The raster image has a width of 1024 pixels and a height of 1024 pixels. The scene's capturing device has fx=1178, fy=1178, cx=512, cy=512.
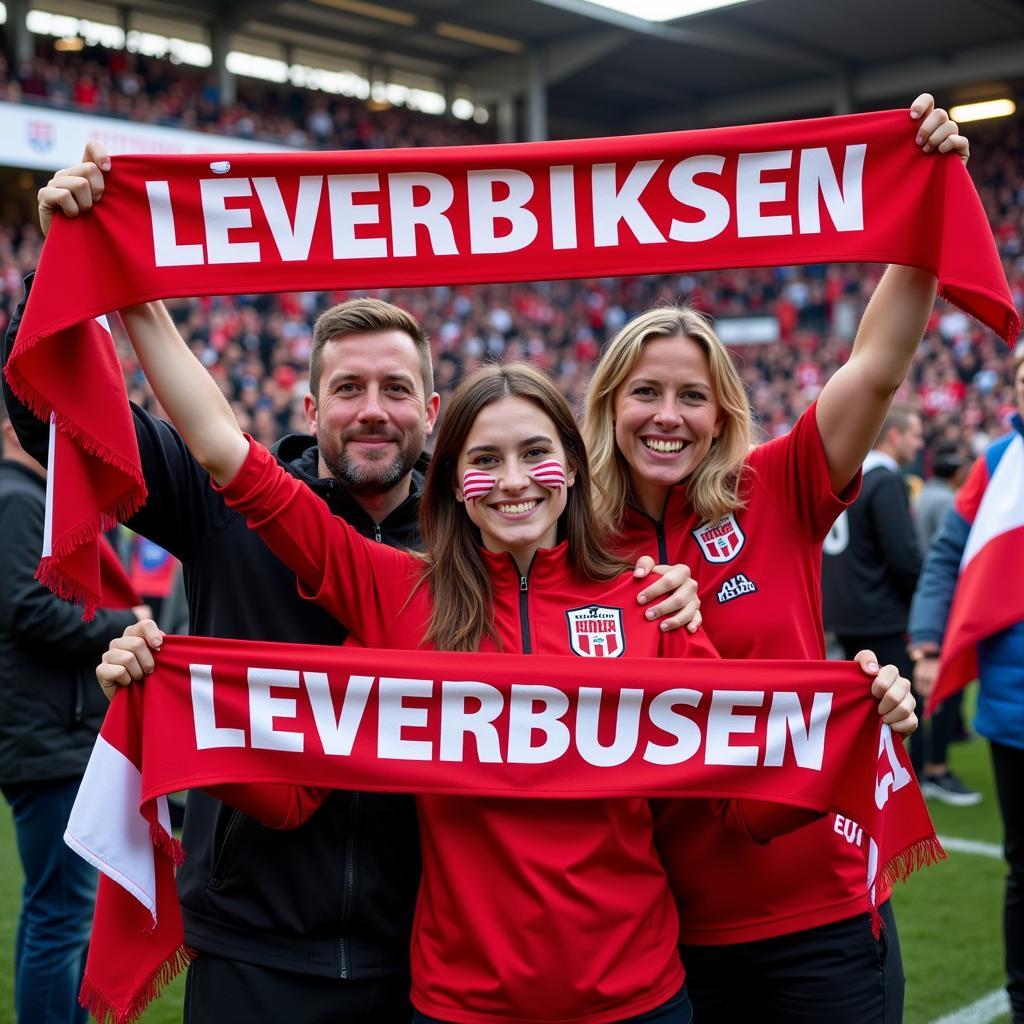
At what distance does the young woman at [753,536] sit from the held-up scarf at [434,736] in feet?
0.49

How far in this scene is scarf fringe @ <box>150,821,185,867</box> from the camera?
2.32m

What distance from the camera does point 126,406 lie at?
7.68ft

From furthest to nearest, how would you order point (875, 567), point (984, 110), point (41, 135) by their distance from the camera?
point (984, 110)
point (41, 135)
point (875, 567)

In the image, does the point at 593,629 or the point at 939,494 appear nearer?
the point at 593,629

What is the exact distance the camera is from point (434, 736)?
2.28m

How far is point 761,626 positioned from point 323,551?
2.96 feet

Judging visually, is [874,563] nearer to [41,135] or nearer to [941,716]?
[941,716]

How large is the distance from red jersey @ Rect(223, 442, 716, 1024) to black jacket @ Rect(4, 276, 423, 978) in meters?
0.14

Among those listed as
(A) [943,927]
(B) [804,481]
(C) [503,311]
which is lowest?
(A) [943,927]

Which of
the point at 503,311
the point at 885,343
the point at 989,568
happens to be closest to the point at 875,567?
the point at 989,568

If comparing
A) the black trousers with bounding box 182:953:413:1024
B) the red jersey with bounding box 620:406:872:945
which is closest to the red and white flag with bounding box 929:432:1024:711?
the red jersey with bounding box 620:406:872:945

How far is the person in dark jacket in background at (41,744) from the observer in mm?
3400

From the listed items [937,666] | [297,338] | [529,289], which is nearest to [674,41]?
[529,289]

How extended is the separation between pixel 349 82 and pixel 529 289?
22.7 feet
